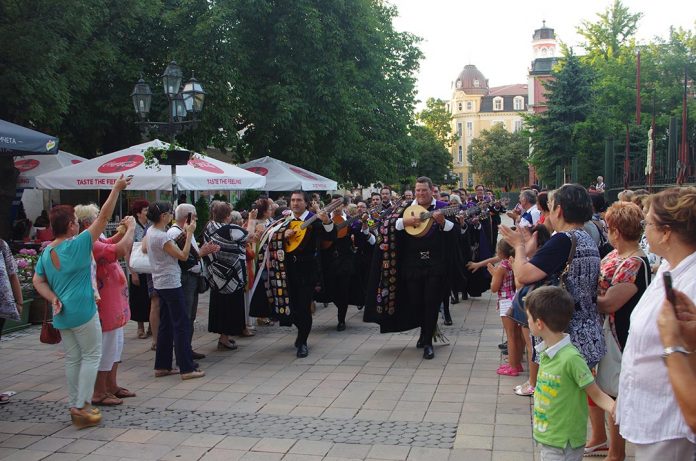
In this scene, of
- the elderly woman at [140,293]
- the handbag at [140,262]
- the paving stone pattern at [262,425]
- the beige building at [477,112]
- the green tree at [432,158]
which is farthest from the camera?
the beige building at [477,112]

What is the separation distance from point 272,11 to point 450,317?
583 inches

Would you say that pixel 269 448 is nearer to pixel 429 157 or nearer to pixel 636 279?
pixel 636 279

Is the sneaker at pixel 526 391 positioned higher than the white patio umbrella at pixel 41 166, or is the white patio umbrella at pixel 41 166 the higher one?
the white patio umbrella at pixel 41 166

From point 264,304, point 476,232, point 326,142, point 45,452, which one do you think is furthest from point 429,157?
point 45,452

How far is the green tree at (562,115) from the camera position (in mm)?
34844

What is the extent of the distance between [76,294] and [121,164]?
24.6ft

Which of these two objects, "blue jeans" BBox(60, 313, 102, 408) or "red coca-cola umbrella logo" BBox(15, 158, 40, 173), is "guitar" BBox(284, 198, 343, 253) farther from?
"red coca-cola umbrella logo" BBox(15, 158, 40, 173)

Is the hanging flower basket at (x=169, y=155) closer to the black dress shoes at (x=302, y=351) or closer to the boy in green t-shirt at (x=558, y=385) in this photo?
the black dress shoes at (x=302, y=351)

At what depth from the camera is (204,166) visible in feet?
43.7

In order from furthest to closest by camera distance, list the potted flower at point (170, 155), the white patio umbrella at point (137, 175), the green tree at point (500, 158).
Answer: the green tree at point (500, 158)
the white patio umbrella at point (137, 175)
the potted flower at point (170, 155)

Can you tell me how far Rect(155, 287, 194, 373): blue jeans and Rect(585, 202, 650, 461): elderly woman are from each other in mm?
4169

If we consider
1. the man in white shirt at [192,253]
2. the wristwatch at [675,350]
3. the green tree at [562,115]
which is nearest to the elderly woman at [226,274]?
the man in white shirt at [192,253]

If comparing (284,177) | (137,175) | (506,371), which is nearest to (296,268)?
(506,371)

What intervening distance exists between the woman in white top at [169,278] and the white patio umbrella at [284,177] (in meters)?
10.4
